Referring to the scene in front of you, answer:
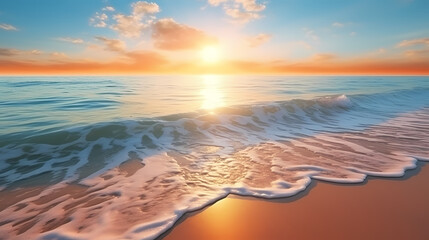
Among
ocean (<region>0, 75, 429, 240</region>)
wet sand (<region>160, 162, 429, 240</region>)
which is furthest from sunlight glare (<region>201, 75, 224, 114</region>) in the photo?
wet sand (<region>160, 162, 429, 240</region>)

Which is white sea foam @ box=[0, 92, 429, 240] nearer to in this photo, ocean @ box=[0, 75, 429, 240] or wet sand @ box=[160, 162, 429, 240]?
ocean @ box=[0, 75, 429, 240]

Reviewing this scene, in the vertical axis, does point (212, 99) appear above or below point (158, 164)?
above

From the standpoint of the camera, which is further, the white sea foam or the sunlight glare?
the sunlight glare

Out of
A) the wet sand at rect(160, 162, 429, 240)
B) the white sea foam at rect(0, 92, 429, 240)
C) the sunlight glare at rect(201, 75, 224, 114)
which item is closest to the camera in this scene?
the wet sand at rect(160, 162, 429, 240)

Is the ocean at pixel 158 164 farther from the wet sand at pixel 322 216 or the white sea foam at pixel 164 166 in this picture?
the wet sand at pixel 322 216

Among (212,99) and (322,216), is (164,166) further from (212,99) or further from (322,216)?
(212,99)

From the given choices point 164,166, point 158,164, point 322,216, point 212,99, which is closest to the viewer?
point 322,216

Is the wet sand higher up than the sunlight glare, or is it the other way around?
the sunlight glare

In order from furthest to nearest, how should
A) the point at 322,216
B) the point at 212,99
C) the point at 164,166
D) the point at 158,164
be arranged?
1. the point at 212,99
2. the point at 158,164
3. the point at 164,166
4. the point at 322,216

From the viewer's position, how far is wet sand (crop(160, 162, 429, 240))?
3.11 metres

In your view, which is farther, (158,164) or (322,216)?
(158,164)

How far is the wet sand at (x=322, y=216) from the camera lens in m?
3.11

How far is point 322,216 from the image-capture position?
348cm

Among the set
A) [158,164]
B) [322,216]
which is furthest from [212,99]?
[322,216]
